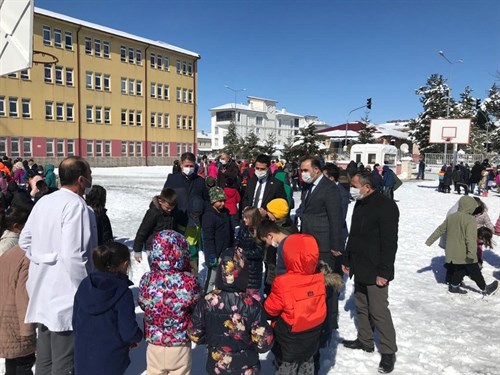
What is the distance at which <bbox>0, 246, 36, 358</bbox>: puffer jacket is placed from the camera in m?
3.19

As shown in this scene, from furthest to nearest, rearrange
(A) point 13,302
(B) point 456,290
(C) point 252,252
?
(B) point 456,290 → (C) point 252,252 → (A) point 13,302

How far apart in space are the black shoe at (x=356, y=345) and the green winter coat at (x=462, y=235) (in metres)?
2.66

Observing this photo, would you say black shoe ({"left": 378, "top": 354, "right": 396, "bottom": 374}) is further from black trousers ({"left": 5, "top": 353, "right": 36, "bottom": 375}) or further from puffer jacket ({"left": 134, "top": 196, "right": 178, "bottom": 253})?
black trousers ({"left": 5, "top": 353, "right": 36, "bottom": 375})

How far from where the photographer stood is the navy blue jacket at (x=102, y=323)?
2500mm

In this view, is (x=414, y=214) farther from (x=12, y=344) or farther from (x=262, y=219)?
(x=12, y=344)

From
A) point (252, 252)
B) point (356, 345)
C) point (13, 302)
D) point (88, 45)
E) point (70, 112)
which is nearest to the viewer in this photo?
point (13, 302)

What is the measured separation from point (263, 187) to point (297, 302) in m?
3.15

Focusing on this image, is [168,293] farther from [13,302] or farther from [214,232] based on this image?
[214,232]

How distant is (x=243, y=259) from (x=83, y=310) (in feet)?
3.70

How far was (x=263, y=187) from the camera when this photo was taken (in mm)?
5895

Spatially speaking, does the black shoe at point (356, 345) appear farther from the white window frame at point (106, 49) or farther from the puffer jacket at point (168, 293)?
Answer: the white window frame at point (106, 49)

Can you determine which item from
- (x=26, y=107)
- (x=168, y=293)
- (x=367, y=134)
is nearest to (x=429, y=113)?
(x=367, y=134)

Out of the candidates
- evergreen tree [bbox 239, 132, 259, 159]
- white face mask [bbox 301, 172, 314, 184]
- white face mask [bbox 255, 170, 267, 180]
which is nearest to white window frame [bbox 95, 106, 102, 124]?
evergreen tree [bbox 239, 132, 259, 159]

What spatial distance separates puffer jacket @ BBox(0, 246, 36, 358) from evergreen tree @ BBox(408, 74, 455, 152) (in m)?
53.7
